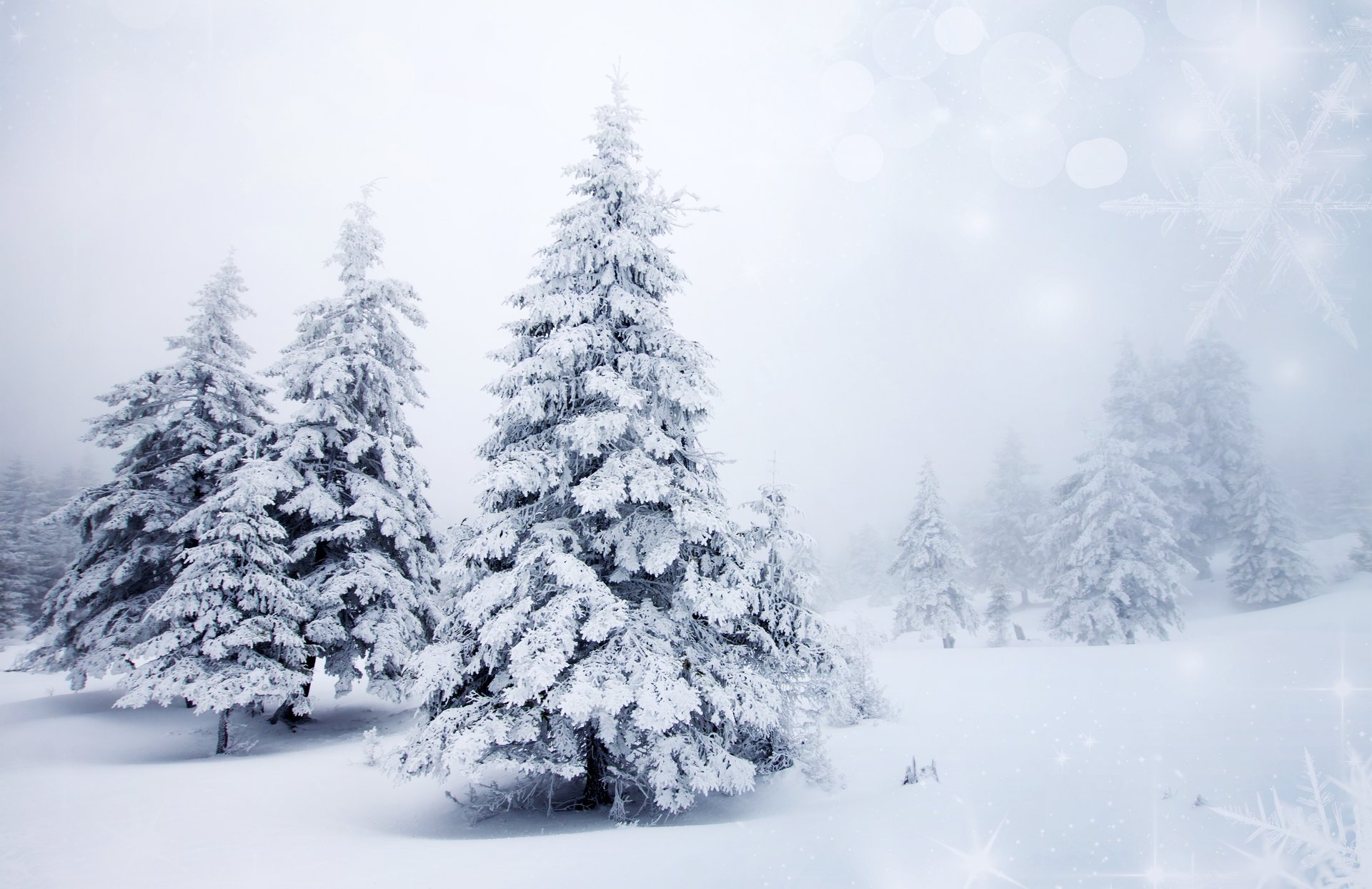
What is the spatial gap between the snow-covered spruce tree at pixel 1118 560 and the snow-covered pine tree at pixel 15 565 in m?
54.9

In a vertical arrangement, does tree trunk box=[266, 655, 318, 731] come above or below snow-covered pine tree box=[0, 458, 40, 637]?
below

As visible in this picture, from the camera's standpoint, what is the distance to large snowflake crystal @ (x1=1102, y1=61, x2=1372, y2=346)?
192 inches

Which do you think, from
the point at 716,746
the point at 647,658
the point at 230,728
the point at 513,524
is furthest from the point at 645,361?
the point at 230,728

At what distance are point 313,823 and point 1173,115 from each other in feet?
46.9

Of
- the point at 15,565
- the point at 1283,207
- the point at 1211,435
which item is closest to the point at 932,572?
the point at 1211,435

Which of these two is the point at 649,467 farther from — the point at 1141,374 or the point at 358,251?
the point at 1141,374

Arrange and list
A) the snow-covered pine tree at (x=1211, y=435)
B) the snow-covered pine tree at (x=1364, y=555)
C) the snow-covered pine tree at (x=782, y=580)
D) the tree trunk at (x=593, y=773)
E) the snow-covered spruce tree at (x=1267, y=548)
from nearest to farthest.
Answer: the tree trunk at (x=593, y=773) < the snow-covered pine tree at (x=782, y=580) < the snow-covered spruce tree at (x=1267, y=548) < the snow-covered pine tree at (x=1364, y=555) < the snow-covered pine tree at (x=1211, y=435)

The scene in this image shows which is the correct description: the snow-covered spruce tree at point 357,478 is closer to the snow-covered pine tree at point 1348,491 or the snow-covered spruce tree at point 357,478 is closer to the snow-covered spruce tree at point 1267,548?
the snow-covered spruce tree at point 1267,548

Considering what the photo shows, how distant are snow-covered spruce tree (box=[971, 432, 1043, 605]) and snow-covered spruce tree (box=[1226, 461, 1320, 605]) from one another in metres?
11.9

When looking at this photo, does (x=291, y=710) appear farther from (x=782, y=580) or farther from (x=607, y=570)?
(x=782, y=580)

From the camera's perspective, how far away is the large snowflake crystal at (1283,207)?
4.88m

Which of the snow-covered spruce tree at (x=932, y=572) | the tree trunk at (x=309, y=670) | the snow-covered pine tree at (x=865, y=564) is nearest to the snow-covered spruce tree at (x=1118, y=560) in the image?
the snow-covered spruce tree at (x=932, y=572)

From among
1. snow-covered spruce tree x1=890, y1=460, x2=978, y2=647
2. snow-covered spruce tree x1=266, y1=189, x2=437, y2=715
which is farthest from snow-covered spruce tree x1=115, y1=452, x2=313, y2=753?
snow-covered spruce tree x1=890, y1=460, x2=978, y2=647

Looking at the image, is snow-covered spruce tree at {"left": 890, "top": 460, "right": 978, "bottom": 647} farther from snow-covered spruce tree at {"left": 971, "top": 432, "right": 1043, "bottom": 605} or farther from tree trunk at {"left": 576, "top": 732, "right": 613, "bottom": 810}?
tree trunk at {"left": 576, "top": 732, "right": 613, "bottom": 810}
